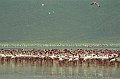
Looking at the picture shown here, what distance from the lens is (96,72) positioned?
182ft

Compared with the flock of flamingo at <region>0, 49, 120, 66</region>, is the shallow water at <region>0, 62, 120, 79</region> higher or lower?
lower

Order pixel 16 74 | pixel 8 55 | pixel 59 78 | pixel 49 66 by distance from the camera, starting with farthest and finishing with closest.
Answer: pixel 8 55
pixel 49 66
pixel 16 74
pixel 59 78

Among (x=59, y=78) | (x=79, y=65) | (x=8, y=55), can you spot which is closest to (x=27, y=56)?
(x=8, y=55)

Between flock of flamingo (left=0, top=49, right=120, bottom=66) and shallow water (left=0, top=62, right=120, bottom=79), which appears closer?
shallow water (left=0, top=62, right=120, bottom=79)

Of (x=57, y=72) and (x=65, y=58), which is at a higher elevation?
(x=65, y=58)

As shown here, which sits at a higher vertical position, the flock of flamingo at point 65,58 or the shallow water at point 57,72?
the flock of flamingo at point 65,58

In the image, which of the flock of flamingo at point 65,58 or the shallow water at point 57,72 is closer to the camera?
the shallow water at point 57,72

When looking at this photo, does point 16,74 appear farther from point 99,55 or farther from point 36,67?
point 99,55

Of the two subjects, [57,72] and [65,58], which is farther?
[65,58]

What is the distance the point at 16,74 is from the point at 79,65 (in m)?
6.25

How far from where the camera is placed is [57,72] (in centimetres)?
5678

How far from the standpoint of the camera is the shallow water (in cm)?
5359

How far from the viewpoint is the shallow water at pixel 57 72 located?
53.6 m

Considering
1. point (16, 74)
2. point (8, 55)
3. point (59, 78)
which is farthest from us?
point (8, 55)
